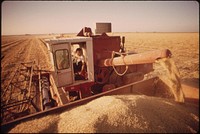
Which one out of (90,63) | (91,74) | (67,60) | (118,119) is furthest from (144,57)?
(67,60)

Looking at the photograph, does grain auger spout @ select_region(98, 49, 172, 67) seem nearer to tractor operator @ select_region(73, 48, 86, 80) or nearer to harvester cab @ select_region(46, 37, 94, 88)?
harvester cab @ select_region(46, 37, 94, 88)

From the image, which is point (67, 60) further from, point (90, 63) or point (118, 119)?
point (118, 119)

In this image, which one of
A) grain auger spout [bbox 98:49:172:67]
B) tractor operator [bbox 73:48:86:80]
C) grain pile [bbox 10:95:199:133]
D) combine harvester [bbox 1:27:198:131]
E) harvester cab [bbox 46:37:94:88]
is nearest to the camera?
grain pile [bbox 10:95:199:133]

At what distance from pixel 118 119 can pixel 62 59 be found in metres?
2.97

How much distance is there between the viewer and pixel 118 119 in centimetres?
263

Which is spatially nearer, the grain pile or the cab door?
the grain pile

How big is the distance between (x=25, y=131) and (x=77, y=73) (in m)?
3.53

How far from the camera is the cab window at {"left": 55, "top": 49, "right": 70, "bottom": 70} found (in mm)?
4607

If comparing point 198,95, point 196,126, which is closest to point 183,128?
point 196,126

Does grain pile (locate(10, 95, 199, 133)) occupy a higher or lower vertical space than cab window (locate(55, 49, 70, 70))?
lower

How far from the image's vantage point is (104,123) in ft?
8.34

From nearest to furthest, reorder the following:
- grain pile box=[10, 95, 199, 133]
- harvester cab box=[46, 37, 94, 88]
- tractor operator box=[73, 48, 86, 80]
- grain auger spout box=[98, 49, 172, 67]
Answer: grain pile box=[10, 95, 199, 133], grain auger spout box=[98, 49, 172, 67], harvester cab box=[46, 37, 94, 88], tractor operator box=[73, 48, 86, 80]

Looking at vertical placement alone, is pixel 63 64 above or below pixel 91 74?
above

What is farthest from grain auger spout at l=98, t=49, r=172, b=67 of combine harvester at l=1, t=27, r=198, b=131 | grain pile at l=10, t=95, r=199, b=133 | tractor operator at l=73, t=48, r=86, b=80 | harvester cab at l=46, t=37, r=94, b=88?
tractor operator at l=73, t=48, r=86, b=80
